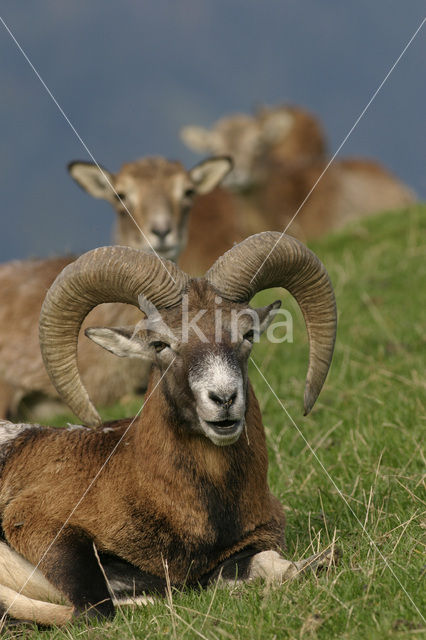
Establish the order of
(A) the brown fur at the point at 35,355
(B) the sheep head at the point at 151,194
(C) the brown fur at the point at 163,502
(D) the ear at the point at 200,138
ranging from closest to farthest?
(C) the brown fur at the point at 163,502 < (A) the brown fur at the point at 35,355 < (B) the sheep head at the point at 151,194 < (D) the ear at the point at 200,138

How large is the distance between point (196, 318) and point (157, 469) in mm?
1028

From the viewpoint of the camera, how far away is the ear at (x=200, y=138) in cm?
2736

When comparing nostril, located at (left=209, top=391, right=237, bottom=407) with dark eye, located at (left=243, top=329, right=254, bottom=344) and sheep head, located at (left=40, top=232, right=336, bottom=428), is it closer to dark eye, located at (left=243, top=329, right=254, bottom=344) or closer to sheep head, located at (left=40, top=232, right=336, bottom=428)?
sheep head, located at (left=40, top=232, right=336, bottom=428)

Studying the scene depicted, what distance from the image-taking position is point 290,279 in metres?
6.98

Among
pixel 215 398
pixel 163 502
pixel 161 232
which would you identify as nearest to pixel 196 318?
pixel 215 398

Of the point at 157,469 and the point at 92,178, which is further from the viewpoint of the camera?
the point at 92,178

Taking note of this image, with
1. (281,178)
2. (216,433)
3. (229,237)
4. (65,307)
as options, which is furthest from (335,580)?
(281,178)

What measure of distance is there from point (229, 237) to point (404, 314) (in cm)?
978

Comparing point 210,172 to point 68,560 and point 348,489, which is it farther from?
point 68,560

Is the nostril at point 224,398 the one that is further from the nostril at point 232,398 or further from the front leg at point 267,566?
the front leg at point 267,566

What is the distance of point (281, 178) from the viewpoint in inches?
1113

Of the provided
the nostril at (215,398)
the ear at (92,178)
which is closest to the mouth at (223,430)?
the nostril at (215,398)

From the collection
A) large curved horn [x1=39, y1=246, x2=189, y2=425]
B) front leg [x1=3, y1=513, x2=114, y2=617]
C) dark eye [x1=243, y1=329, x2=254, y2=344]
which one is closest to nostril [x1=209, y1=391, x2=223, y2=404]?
dark eye [x1=243, y1=329, x2=254, y2=344]

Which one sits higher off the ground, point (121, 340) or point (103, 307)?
point (103, 307)
